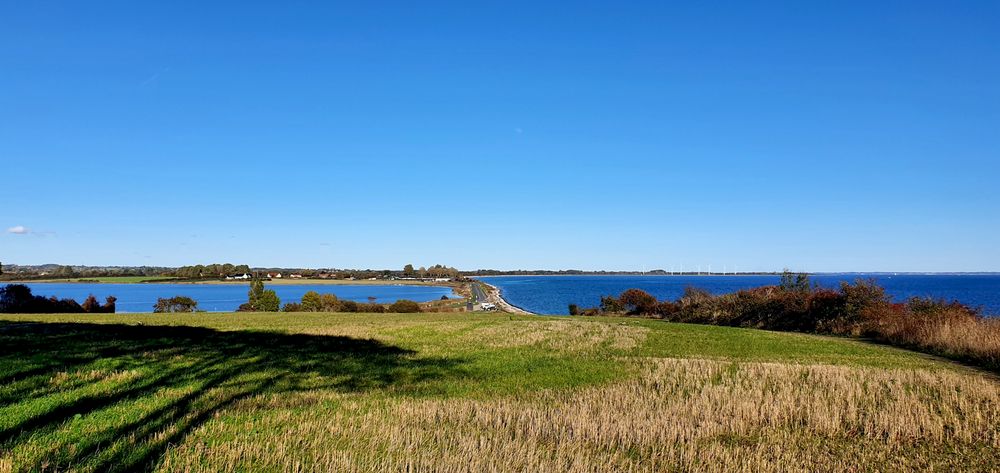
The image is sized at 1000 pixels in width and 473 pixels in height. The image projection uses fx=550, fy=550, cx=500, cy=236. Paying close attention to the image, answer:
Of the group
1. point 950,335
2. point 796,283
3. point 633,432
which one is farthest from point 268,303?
point 633,432

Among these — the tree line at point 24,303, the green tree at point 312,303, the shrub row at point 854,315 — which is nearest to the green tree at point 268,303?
the green tree at point 312,303

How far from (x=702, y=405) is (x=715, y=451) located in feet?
9.76

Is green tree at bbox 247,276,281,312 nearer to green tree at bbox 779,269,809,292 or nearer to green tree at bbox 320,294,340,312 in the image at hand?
green tree at bbox 320,294,340,312

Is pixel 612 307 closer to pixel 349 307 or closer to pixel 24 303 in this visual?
pixel 349 307

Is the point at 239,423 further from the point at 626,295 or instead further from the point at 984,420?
the point at 626,295

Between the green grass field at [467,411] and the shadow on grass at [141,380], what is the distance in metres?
0.05

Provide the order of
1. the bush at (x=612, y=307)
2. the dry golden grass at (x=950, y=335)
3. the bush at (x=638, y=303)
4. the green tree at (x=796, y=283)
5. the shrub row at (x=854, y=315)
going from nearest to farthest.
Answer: the dry golden grass at (x=950, y=335) < the shrub row at (x=854, y=315) < the green tree at (x=796, y=283) < the bush at (x=638, y=303) < the bush at (x=612, y=307)

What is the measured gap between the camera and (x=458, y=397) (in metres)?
11.1

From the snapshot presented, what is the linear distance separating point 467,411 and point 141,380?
7.28 metres

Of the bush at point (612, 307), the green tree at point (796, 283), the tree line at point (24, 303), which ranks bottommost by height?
the bush at point (612, 307)

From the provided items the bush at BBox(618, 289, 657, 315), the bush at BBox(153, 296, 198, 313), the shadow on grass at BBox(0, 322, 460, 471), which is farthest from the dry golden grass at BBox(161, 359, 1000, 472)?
the bush at BBox(153, 296, 198, 313)

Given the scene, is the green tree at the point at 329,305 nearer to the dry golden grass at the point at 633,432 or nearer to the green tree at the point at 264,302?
the green tree at the point at 264,302

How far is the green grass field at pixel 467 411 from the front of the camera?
23.5 ft

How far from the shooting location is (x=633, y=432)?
8.66 m
